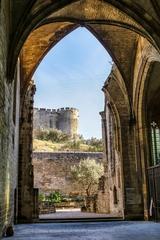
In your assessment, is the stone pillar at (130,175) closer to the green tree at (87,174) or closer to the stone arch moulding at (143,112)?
the stone arch moulding at (143,112)

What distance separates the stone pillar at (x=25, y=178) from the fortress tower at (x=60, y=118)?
41.7 metres

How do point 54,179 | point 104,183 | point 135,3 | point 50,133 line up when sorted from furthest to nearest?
point 50,133 → point 54,179 → point 104,183 → point 135,3

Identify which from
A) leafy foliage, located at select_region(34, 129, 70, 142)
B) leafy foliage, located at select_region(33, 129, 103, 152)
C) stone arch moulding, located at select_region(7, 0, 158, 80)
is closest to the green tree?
leafy foliage, located at select_region(33, 129, 103, 152)

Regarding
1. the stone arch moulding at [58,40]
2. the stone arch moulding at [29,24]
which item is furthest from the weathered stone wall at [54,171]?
the stone arch moulding at [29,24]

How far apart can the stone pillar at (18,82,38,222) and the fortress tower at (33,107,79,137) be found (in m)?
41.7

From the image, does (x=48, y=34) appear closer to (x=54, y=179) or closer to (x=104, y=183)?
(x=104, y=183)

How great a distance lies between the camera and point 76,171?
106 feet

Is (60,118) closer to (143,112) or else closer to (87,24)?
(143,112)

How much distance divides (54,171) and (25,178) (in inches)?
725

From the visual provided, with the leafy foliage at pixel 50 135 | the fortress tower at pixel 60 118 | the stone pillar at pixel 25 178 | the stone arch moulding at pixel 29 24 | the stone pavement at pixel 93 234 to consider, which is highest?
the fortress tower at pixel 60 118

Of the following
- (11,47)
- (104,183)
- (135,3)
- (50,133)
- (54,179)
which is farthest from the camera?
(50,133)

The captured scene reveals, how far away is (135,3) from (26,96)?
6247 millimetres

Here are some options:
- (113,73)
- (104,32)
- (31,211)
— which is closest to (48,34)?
(104,32)

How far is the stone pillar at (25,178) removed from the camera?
Answer: 13.8 meters
